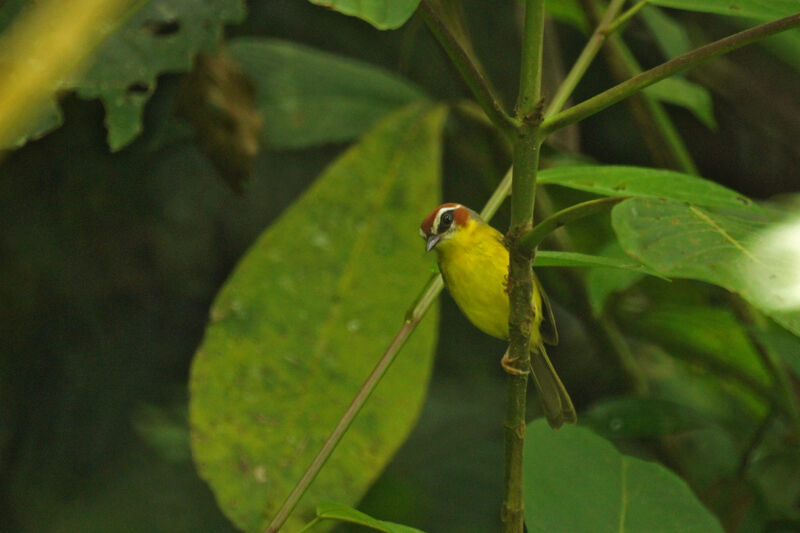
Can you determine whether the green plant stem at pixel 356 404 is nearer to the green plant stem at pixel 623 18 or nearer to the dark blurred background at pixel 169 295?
the green plant stem at pixel 623 18

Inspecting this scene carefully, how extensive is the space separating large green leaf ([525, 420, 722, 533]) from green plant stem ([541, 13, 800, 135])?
50 centimetres

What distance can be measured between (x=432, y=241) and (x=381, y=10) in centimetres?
87

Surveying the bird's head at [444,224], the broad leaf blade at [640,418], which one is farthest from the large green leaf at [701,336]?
the bird's head at [444,224]

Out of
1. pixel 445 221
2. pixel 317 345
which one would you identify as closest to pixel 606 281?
pixel 445 221

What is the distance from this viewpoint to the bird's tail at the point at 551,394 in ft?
4.74

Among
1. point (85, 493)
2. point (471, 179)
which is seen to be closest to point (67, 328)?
point (85, 493)

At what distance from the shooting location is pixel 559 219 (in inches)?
30.5

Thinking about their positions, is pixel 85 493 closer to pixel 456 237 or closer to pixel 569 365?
pixel 456 237

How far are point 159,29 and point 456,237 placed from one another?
0.74 metres

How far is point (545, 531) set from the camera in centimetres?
106

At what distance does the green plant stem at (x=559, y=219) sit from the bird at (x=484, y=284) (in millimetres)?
645

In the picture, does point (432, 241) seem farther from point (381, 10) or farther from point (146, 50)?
point (381, 10)

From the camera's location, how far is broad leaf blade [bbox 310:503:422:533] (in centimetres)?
90

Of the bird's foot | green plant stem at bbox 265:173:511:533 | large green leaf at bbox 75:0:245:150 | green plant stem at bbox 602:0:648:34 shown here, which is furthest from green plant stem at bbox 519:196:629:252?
large green leaf at bbox 75:0:245:150
